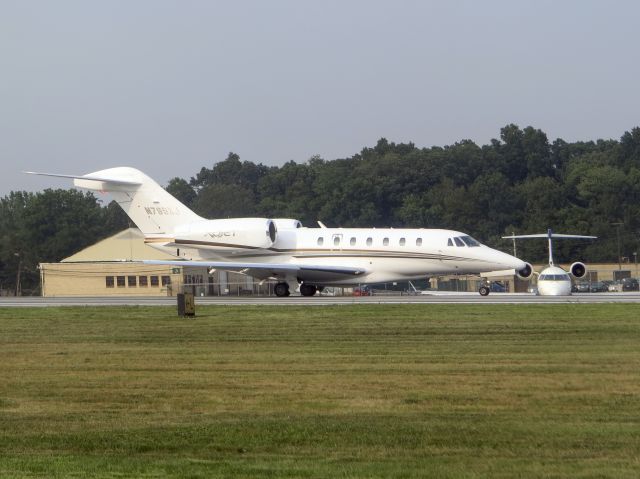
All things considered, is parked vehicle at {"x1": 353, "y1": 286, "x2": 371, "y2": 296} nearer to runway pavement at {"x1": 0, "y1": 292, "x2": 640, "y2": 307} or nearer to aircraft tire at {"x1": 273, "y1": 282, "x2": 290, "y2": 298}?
aircraft tire at {"x1": 273, "y1": 282, "x2": 290, "y2": 298}

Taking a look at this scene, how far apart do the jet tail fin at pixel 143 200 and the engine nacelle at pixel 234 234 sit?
1.46 meters

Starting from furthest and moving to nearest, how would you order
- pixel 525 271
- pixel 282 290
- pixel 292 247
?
pixel 282 290, pixel 292 247, pixel 525 271

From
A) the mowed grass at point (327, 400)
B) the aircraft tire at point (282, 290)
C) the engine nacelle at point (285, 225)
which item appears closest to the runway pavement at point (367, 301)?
the aircraft tire at point (282, 290)

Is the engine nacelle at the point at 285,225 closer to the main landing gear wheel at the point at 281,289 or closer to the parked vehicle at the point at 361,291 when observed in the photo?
the main landing gear wheel at the point at 281,289

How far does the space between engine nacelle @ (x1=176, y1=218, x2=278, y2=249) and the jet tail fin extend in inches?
57.3

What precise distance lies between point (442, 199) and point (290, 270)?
195ft

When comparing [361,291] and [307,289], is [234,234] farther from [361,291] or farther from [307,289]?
[361,291]

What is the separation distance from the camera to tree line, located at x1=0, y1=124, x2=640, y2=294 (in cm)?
8762

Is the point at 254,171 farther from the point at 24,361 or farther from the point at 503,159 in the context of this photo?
the point at 24,361

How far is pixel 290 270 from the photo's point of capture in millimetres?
46219

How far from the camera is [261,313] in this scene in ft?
108

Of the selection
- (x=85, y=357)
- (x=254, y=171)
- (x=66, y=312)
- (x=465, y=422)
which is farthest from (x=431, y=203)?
(x=465, y=422)

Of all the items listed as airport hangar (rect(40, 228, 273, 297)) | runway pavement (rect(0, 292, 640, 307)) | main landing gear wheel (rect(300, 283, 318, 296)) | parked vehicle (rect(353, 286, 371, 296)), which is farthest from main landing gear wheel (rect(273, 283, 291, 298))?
airport hangar (rect(40, 228, 273, 297))

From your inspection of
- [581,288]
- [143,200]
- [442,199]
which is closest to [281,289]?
[143,200]
